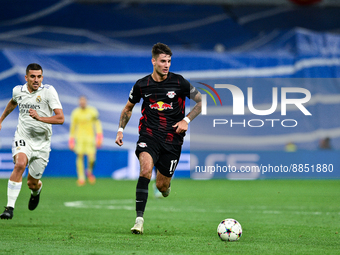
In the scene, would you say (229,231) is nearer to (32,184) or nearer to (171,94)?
(171,94)

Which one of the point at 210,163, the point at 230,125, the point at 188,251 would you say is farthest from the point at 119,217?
the point at 230,125

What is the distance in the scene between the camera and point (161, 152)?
6984 millimetres

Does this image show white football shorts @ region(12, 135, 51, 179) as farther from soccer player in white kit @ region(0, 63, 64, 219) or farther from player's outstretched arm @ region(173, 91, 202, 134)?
player's outstretched arm @ region(173, 91, 202, 134)

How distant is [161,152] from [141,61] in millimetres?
14234

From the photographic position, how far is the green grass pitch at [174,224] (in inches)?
212

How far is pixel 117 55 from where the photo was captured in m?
20.9

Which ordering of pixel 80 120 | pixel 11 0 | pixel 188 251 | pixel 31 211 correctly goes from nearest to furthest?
1. pixel 188 251
2. pixel 31 211
3. pixel 80 120
4. pixel 11 0

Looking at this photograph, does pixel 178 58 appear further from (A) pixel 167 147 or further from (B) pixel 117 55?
(A) pixel 167 147

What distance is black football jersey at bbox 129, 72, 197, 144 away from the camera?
272 inches

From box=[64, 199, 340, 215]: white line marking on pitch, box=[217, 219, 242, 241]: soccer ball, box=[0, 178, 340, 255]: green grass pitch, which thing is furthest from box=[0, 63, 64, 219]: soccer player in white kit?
box=[217, 219, 242, 241]: soccer ball

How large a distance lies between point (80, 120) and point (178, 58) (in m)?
5.58

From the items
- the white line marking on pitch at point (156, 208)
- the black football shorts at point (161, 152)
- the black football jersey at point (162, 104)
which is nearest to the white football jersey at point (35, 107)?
the black football jersey at point (162, 104)

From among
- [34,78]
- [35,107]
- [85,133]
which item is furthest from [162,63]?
[85,133]

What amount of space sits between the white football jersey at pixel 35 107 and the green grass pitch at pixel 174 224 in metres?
1.20
